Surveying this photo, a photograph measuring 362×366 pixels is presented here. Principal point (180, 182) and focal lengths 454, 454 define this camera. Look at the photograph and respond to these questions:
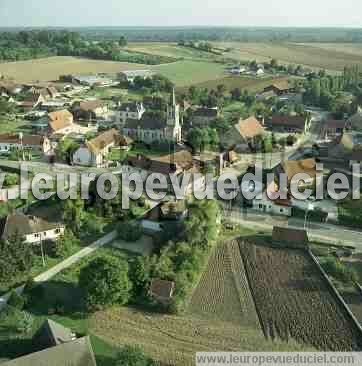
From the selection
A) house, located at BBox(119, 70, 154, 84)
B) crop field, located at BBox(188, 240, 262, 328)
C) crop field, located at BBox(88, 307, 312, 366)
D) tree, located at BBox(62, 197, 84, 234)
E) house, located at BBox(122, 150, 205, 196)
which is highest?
house, located at BBox(119, 70, 154, 84)

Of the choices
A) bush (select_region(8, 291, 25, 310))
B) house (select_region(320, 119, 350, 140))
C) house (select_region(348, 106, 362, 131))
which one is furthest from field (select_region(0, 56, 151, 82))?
bush (select_region(8, 291, 25, 310))

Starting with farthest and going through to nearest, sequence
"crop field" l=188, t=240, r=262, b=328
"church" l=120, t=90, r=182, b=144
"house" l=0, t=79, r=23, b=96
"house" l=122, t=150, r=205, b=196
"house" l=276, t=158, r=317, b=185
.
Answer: "house" l=0, t=79, r=23, b=96
"church" l=120, t=90, r=182, b=144
"house" l=276, t=158, r=317, b=185
"house" l=122, t=150, r=205, b=196
"crop field" l=188, t=240, r=262, b=328

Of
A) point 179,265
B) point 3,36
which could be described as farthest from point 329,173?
point 3,36

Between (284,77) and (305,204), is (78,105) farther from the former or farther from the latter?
(284,77)

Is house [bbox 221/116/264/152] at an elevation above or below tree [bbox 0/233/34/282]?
above

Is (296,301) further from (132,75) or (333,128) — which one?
(132,75)

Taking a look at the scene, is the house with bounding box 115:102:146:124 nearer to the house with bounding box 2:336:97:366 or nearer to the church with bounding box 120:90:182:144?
the church with bounding box 120:90:182:144

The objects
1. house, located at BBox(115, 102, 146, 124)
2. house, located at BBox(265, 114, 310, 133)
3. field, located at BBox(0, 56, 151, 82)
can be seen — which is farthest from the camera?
field, located at BBox(0, 56, 151, 82)

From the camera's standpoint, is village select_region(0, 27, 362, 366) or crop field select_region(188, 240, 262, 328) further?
crop field select_region(188, 240, 262, 328)
